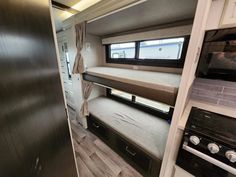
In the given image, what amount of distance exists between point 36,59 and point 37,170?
0.63 metres

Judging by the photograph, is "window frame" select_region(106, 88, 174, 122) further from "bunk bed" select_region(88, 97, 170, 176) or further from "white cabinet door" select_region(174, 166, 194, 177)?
"white cabinet door" select_region(174, 166, 194, 177)

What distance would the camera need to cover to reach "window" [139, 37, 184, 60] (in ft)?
4.72

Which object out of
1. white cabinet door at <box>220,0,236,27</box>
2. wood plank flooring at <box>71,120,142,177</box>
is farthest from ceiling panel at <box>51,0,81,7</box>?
wood plank flooring at <box>71,120,142,177</box>

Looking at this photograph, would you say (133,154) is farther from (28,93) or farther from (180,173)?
(28,93)

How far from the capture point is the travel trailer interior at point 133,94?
486 mm

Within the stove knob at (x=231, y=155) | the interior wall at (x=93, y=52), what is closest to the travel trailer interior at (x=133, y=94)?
the stove knob at (x=231, y=155)

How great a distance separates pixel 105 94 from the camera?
263 cm

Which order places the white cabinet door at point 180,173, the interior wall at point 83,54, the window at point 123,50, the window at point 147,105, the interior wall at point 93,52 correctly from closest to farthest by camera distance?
the white cabinet door at point 180,173, the window at point 147,105, the interior wall at point 83,54, the window at point 123,50, the interior wall at point 93,52

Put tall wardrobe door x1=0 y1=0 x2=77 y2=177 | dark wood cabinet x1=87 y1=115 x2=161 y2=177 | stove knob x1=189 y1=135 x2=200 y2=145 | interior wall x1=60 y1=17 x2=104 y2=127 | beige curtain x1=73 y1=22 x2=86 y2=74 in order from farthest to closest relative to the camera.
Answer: interior wall x1=60 y1=17 x2=104 y2=127, beige curtain x1=73 y1=22 x2=86 y2=74, dark wood cabinet x1=87 y1=115 x2=161 y2=177, stove knob x1=189 y1=135 x2=200 y2=145, tall wardrobe door x1=0 y1=0 x2=77 y2=177

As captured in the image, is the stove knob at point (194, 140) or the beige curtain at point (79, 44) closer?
the stove knob at point (194, 140)

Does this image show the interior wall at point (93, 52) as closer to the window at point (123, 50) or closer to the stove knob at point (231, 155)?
the window at point (123, 50)

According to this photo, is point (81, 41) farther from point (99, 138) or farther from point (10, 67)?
point (99, 138)

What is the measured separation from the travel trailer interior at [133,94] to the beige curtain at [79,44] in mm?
14

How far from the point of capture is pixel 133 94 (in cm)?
117
